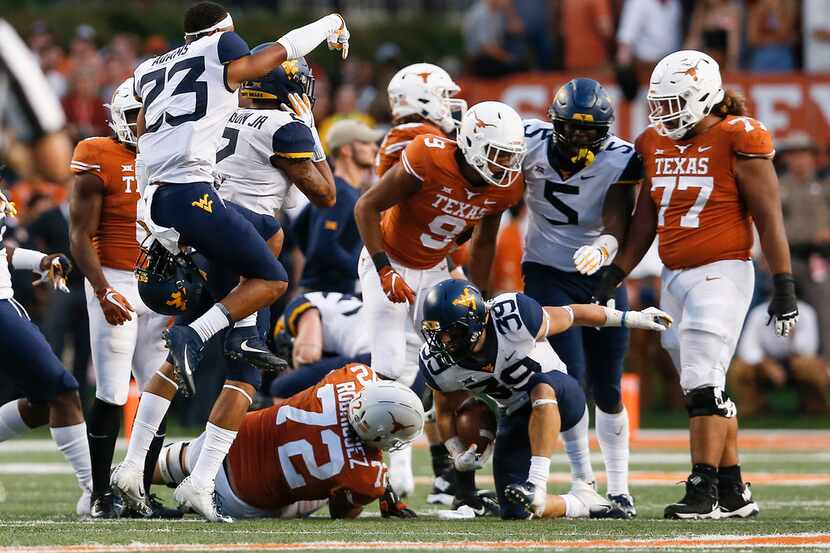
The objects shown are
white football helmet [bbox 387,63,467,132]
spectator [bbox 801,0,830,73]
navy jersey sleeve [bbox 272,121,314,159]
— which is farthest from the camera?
spectator [bbox 801,0,830,73]

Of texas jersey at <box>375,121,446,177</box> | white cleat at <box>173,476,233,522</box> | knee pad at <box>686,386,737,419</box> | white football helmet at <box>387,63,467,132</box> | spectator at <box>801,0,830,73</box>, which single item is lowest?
white cleat at <box>173,476,233,522</box>

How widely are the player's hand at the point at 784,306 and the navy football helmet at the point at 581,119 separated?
1.09m

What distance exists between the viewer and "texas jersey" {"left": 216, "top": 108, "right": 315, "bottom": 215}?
7.18 meters

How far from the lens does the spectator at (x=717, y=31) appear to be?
14.5m

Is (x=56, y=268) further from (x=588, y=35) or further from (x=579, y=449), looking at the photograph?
(x=588, y=35)

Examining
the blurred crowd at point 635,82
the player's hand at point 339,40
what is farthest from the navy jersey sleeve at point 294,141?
the blurred crowd at point 635,82

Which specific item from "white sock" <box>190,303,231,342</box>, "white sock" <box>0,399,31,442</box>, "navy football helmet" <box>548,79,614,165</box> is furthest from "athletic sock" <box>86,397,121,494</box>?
"navy football helmet" <box>548,79,614,165</box>

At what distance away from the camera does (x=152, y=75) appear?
6586mm

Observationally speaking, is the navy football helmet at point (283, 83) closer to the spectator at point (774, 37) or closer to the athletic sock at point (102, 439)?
the athletic sock at point (102, 439)

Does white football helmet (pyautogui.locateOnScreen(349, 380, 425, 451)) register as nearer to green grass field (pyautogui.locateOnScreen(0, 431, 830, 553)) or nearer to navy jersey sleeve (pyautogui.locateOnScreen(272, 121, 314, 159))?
green grass field (pyautogui.locateOnScreen(0, 431, 830, 553))

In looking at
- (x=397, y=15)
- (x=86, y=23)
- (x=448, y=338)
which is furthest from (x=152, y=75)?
(x=397, y=15)

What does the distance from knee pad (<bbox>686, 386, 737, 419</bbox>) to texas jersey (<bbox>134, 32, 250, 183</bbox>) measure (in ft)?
8.03

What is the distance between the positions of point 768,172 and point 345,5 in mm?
17295

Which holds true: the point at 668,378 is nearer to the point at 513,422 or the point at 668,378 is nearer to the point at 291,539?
the point at 513,422
